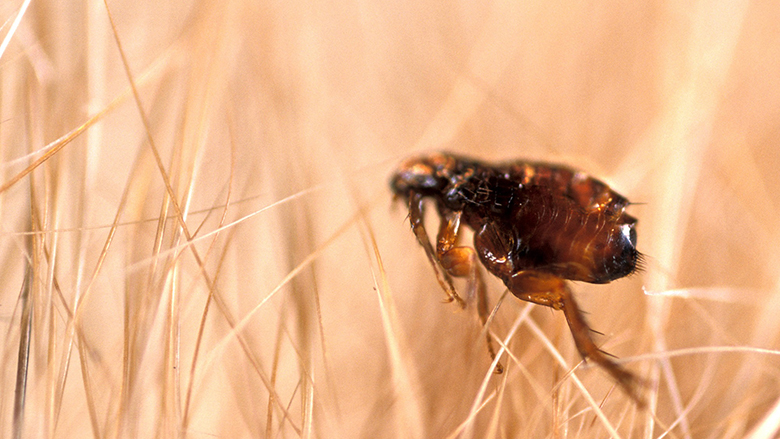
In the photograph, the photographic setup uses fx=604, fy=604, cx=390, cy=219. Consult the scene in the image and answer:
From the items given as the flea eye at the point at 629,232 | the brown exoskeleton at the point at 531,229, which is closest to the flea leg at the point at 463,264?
the brown exoskeleton at the point at 531,229

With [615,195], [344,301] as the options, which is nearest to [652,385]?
[615,195]

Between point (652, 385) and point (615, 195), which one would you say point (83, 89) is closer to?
point (615, 195)

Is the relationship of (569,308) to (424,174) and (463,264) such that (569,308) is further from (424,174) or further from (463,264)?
(424,174)

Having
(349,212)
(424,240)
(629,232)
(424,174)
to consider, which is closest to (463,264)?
(424,240)

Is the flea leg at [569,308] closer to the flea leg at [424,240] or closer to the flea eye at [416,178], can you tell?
the flea leg at [424,240]

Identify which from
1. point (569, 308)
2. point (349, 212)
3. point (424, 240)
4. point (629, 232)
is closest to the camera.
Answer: point (569, 308)

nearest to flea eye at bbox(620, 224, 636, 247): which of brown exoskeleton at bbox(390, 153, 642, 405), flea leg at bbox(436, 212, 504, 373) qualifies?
brown exoskeleton at bbox(390, 153, 642, 405)

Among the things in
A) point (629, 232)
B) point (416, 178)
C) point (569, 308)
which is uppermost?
point (416, 178)
